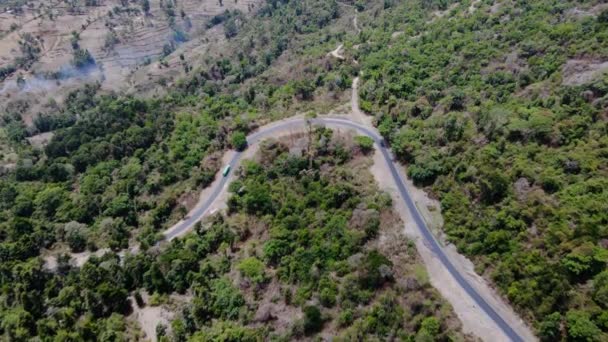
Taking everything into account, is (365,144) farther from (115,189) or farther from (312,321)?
(115,189)

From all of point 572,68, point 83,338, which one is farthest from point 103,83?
point 572,68

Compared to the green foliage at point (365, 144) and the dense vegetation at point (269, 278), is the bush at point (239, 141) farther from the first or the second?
the green foliage at point (365, 144)

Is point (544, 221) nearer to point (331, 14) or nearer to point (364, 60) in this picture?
point (364, 60)

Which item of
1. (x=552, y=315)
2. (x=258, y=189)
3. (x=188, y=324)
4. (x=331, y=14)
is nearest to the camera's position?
(x=552, y=315)

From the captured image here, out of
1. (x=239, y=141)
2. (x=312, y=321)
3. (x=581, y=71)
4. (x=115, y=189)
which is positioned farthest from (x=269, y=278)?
(x=581, y=71)

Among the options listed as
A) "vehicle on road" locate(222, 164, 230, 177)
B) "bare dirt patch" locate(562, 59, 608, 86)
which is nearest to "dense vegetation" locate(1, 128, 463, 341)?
"vehicle on road" locate(222, 164, 230, 177)
